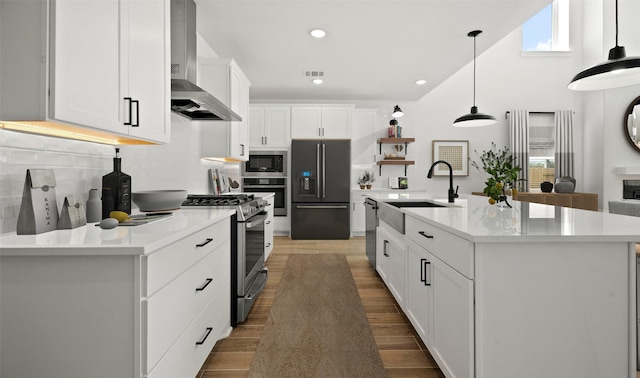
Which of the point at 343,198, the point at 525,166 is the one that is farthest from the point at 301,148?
the point at 525,166

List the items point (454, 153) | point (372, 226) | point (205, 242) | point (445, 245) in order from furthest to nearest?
point (454, 153) → point (372, 226) → point (205, 242) → point (445, 245)

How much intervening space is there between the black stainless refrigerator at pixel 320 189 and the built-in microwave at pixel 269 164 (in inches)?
9.6

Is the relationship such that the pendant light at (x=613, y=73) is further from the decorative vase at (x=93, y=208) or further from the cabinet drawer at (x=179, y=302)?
the decorative vase at (x=93, y=208)

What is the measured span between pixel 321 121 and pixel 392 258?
358 cm

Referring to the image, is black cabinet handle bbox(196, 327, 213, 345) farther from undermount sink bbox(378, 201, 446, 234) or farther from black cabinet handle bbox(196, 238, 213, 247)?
undermount sink bbox(378, 201, 446, 234)

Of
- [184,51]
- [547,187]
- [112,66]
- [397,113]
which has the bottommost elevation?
[547,187]

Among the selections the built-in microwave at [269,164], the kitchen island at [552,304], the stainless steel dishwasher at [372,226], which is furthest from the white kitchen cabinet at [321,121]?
the kitchen island at [552,304]

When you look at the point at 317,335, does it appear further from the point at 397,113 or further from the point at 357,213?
the point at 397,113

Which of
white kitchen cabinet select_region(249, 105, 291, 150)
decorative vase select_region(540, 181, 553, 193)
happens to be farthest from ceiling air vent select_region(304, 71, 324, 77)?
decorative vase select_region(540, 181, 553, 193)

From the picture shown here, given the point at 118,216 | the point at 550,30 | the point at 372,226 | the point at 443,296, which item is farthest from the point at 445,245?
the point at 550,30

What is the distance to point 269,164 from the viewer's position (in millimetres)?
5832

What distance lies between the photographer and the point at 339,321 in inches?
96.0

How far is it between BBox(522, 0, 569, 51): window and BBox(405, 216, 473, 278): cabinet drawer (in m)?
6.68

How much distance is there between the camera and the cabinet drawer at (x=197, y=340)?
1315mm
